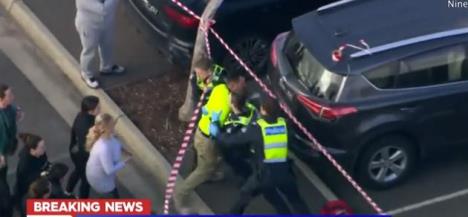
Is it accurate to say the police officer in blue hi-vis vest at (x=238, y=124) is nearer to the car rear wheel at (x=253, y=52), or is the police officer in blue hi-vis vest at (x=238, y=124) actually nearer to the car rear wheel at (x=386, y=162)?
the car rear wheel at (x=386, y=162)

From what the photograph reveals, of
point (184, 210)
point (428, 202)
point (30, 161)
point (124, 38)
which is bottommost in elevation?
point (184, 210)

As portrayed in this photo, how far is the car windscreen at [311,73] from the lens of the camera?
10172 millimetres

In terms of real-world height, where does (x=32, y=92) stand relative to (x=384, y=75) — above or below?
below

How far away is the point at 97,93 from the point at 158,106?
2.51 feet

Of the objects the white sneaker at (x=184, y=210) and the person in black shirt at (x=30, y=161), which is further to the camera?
the white sneaker at (x=184, y=210)

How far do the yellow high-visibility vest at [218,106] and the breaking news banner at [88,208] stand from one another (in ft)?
3.19

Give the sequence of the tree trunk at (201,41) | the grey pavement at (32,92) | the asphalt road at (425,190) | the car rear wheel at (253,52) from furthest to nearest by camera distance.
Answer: the car rear wheel at (253,52) < the grey pavement at (32,92) < the tree trunk at (201,41) < the asphalt road at (425,190)

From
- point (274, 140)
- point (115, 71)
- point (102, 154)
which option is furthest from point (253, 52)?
point (102, 154)

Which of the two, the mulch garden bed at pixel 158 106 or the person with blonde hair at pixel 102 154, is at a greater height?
the person with blonde hair at pixel 102 154

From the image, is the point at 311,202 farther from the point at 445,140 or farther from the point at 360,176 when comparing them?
the point at 445,140

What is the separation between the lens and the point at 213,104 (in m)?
9.99

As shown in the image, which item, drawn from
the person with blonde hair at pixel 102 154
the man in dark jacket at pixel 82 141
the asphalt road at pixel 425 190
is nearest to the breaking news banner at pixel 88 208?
the person with blonde hair at pixel 102 154

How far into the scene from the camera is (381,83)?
10.2 m

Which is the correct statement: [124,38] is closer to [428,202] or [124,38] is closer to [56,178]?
[56,178]
